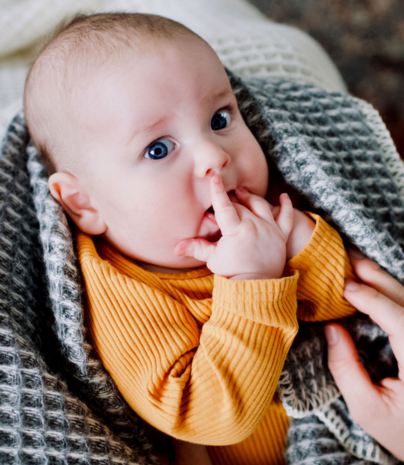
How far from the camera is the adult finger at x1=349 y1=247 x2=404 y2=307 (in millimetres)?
867

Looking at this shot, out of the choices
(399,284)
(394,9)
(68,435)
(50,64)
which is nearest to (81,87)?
(50,64)

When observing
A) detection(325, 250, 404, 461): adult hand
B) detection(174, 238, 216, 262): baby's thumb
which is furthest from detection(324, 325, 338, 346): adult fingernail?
detection(174, 238, 216, 262): baby's thumb

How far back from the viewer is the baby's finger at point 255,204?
0.77m

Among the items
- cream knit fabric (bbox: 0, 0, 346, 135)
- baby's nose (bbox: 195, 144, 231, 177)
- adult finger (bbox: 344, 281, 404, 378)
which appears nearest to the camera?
baby's nose (bbox: 195, 144, 231, 177)

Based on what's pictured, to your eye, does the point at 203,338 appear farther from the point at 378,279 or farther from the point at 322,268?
the point at 378,279

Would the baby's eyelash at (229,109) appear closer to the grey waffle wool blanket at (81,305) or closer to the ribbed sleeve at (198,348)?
the grey waffle wool blanket at (81,305)

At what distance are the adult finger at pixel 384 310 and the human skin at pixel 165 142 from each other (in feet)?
0.75

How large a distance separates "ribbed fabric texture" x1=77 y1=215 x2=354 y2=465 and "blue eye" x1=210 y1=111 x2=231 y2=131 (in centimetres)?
28

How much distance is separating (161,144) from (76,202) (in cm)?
24

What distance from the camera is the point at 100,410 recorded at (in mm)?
827

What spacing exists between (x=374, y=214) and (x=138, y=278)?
0.53 meters

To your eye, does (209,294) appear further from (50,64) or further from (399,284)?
(50,64)

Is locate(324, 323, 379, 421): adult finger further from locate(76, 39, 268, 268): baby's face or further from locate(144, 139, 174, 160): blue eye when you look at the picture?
locate(144, 139, 174, 160): blue eye

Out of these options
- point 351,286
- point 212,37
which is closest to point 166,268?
point 351,286
